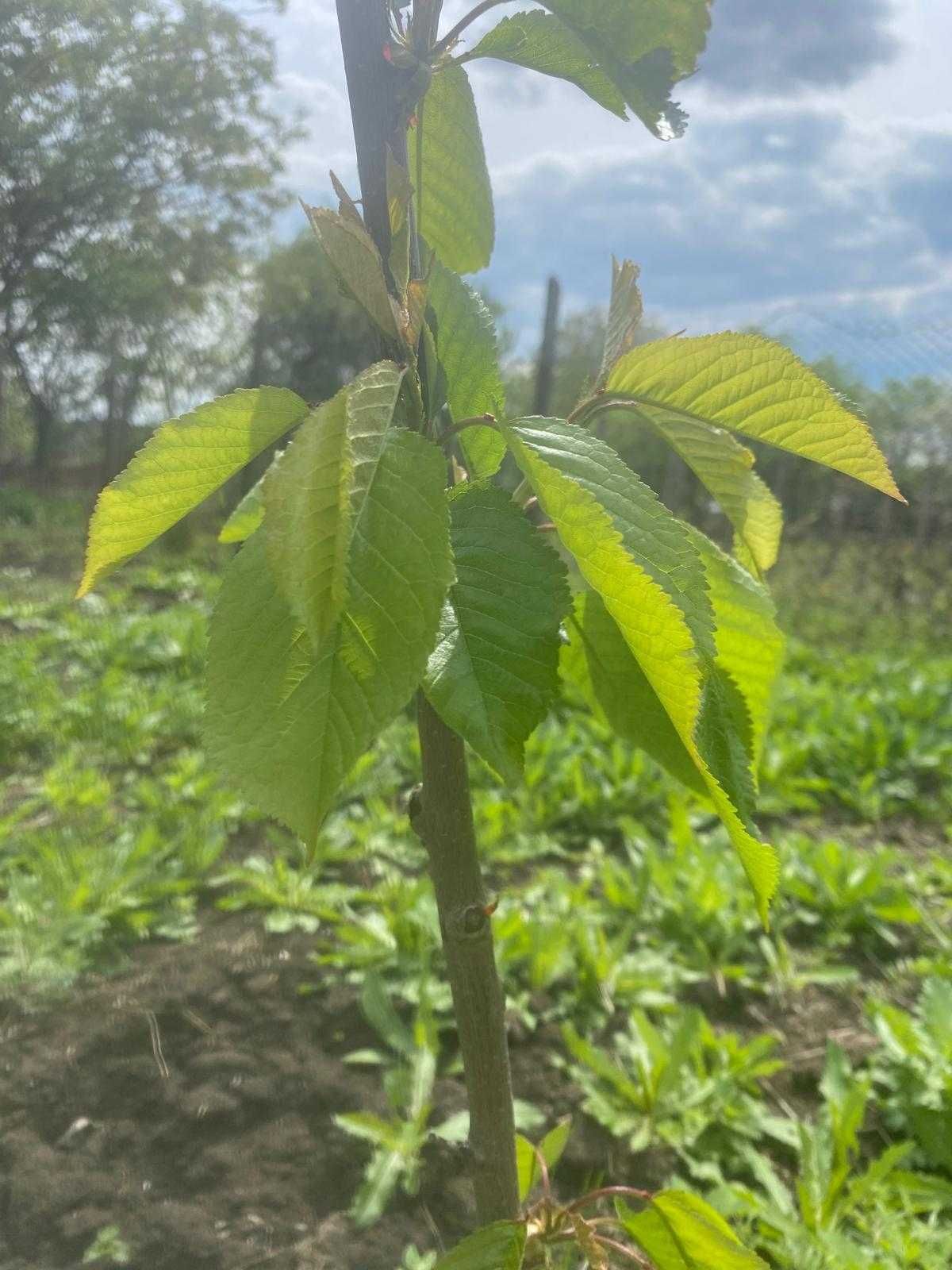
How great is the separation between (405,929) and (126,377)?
209 cm

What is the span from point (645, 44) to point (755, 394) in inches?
10.1

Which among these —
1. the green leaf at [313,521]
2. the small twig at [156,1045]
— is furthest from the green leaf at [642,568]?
the small twig at [156,1045]

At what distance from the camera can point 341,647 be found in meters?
0.52

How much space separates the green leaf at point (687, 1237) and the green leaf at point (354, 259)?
0.81 m

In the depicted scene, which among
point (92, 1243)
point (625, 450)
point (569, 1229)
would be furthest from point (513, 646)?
point (625, 450)

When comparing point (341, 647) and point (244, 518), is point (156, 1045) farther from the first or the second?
point (341, 647)

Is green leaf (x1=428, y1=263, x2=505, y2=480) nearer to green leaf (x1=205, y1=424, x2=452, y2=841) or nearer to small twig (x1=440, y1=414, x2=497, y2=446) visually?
small twig (x1=440, y1=414, x2=497, y2=446)

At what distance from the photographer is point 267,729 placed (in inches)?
22.0

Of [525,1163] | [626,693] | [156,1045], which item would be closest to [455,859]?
[626,693]

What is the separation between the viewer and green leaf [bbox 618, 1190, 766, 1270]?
85cm

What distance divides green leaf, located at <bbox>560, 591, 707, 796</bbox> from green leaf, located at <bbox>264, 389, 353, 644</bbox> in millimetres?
308

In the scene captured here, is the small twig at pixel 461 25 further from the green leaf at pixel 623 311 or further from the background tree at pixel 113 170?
the background tree at pixel 113 170

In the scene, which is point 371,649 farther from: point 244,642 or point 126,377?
point 126,377

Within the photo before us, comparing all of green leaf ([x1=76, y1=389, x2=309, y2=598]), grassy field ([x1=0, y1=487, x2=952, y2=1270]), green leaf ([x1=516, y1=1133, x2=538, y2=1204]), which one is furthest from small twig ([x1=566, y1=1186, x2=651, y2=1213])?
green leaf ([x1=76, y1=389, x2=309, y2=598])
